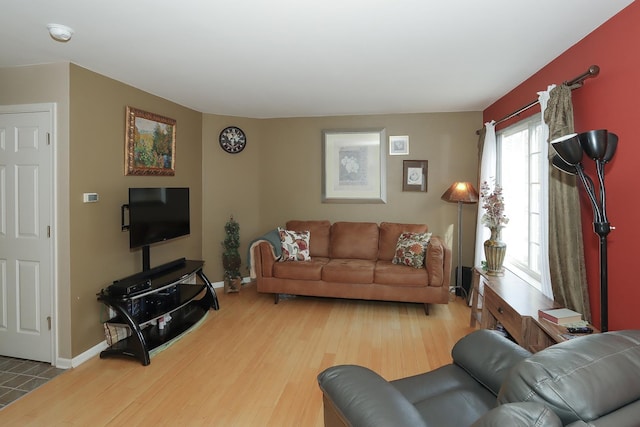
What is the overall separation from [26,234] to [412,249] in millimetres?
3748

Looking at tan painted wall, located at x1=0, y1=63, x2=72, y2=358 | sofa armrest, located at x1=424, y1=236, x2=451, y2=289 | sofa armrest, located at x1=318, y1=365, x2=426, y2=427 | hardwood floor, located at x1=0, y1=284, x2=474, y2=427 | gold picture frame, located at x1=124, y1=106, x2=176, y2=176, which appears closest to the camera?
sofa armrest, located at x1=318, y1=365, x2=426, y2=427

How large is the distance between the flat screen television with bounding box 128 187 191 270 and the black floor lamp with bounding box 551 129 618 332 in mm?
3283

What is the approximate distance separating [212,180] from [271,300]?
1.84m

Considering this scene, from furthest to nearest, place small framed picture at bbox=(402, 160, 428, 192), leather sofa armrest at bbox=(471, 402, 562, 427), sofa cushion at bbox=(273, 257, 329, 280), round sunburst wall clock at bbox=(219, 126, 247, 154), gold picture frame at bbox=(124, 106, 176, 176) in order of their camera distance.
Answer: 1. round sunburst wall clock at bbox=(219, 126, 247, 154)
2. small framed picture at bbox=(402, 160, 428, 192)
3. sofa cushion at bbox=(273, 257, 329, 280)
4. gold picture frame at bbox=(124, 106, 176, 176)
5. leather sofa armrest at bbox=(471, 402, 562, 427)

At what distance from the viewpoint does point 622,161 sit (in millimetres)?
2047

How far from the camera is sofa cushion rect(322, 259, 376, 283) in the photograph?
4133 millimetres

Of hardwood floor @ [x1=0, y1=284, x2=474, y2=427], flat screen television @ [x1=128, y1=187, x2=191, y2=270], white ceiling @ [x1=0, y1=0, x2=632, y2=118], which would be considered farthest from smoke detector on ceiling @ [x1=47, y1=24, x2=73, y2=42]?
hardwood floor @ [x1=0, y1=284, x2=474, y2=427]

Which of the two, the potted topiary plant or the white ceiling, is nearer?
the white ceiling

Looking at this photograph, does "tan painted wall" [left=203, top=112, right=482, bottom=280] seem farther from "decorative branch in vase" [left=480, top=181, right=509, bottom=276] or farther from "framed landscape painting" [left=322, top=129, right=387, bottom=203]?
"decorative branch in vase" [left=480, top=181, right=509, bottom=276]

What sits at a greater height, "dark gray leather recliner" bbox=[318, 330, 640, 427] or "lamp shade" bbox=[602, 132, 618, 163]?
"lamp shade" bbox=[602, 132, 618, 163]

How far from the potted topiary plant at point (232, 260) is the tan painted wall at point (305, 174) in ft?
0.73

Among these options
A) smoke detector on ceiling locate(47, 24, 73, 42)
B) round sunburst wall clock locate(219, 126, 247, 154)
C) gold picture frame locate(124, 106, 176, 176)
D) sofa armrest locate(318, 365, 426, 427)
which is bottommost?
sofa armrest locate(318, 365, 426, 427)

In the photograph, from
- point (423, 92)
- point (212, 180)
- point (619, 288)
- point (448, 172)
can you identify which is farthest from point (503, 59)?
point (212, 180)

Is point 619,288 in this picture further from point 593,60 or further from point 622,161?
point 593,60
